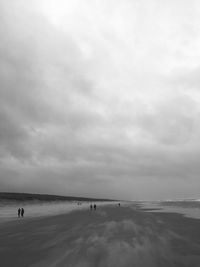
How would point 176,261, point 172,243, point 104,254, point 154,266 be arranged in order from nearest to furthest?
point 154,266 → point 176,261 → point 104,254 → point 172,243

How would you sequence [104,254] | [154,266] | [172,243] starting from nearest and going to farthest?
1. [154,266]
2. [104,254]
3. [172,243]

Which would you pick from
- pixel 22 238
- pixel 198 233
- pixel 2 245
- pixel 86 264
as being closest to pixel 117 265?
pixel 86 264

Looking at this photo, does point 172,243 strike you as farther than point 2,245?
Yes

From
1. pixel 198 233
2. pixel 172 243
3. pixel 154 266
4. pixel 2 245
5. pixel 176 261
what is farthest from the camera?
pixel 198 233

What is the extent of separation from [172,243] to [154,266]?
7.98 metres

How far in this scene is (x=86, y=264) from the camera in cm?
1445

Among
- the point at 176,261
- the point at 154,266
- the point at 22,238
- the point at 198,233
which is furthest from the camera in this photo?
the point at 198,233

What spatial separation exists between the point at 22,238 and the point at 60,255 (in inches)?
336

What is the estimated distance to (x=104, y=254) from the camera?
16922 millimetres

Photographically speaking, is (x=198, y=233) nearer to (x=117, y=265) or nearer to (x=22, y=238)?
(x=117, y=265)

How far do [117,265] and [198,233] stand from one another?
1677 centimetres

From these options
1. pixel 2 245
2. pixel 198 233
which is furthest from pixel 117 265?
pixel 198 233

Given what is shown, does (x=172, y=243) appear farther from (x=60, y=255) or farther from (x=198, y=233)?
(x=60, y=255)

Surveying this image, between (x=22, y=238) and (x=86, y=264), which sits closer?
(x=86, y=264)
